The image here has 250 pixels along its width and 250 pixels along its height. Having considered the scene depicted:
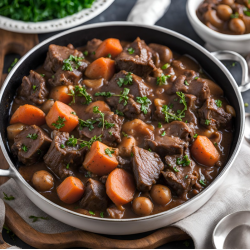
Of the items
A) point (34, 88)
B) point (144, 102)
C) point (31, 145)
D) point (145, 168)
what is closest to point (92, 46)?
point (34, 88)

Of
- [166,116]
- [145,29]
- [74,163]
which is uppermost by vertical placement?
[145,29]

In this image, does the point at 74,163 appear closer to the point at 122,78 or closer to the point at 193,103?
the point at 122,78

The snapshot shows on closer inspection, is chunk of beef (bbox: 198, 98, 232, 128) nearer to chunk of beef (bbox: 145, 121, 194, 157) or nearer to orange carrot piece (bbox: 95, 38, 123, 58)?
chunk of beef (bbox: 145, 121, 194, 157)

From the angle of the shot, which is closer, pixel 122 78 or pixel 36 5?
pixel 122 78

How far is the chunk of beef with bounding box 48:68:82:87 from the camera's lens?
15.8 ft

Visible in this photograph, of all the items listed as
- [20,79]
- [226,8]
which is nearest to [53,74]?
[20,79]

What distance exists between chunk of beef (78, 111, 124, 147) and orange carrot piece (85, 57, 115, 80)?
650 mm

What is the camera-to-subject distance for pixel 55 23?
5852mm

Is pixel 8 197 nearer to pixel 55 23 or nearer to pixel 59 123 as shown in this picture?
pixel 59 123

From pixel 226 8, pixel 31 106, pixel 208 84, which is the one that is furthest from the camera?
pixel 226 8

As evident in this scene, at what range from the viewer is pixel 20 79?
16.8 feet

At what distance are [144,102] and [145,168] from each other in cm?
95

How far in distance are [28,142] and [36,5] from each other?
256 cm

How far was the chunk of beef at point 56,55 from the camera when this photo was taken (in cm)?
494
